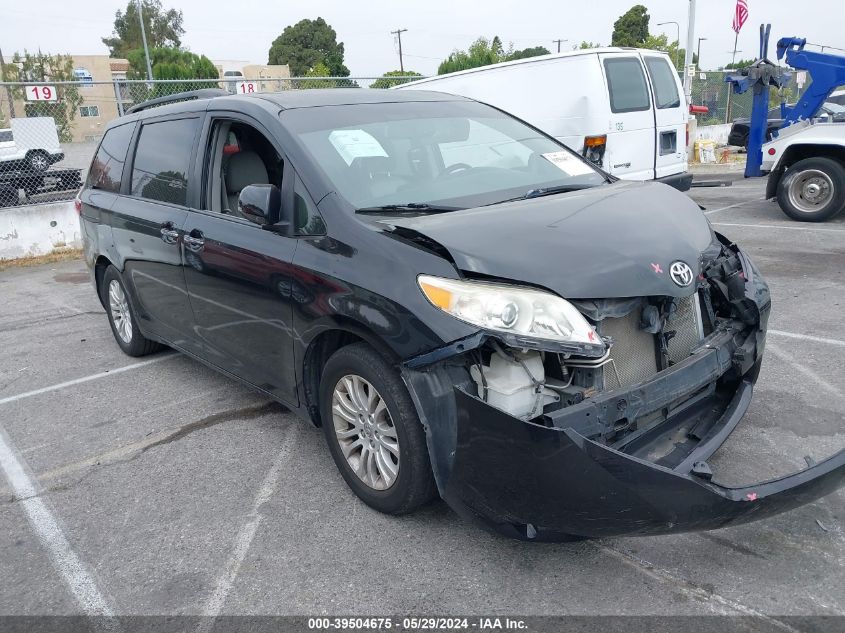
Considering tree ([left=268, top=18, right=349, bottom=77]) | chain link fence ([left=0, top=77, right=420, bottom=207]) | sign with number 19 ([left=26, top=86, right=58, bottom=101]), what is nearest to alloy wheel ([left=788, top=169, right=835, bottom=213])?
chain link fence ([left=0, top=77, right=420, bottom=207])

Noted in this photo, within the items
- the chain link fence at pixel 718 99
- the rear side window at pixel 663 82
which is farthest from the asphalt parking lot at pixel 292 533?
the chain link fence at pixel 718 99

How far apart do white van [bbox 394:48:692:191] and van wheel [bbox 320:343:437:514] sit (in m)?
6.78

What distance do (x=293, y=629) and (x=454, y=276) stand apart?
55.0 inches

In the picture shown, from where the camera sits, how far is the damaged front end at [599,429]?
7.50 ft

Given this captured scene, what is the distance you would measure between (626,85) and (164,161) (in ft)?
22.2

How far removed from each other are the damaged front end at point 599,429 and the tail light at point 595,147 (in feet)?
20.5

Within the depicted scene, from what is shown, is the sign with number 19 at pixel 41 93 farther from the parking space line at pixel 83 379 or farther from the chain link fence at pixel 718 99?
the chain link fence at pixel 718 99

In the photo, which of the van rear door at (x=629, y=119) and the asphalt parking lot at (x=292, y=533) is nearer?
the asphalt parking lot at (x=292, y=533)

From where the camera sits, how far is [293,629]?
97.9 inches

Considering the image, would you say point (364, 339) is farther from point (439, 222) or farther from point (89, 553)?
point (89, 553)

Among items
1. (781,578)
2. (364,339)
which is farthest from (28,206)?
(781,578)

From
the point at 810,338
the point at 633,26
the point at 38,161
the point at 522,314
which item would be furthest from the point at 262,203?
the point at 633,26

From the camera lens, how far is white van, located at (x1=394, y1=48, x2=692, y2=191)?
9.00 meters

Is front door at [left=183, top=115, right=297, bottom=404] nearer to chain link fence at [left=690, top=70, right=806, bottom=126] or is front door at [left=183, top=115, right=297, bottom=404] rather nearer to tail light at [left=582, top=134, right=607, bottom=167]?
tail light at [left=582, top=134, right=607, bottom=167]
